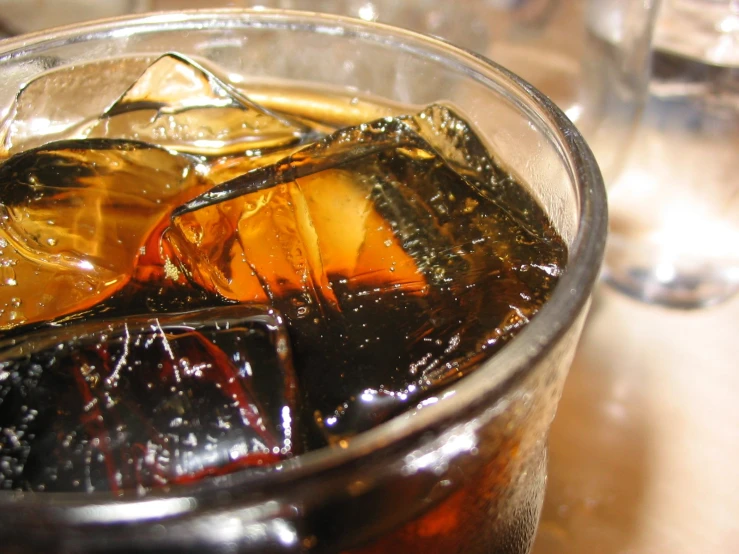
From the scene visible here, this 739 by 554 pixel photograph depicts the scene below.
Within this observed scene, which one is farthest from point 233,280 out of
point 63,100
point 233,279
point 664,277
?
point 664,277

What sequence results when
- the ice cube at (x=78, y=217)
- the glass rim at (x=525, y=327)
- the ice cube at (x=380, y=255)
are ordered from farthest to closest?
the ice cube at (x=78, y=217)
the ice cube at (x=380, y=255)
the glass rim at (x=525, y=327)

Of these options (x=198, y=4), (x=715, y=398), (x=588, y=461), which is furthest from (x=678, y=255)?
(x=198, y=4)

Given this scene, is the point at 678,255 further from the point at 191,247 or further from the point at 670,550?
the point at 191,247

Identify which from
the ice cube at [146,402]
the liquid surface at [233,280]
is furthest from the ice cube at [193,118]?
the ice cube at [146,402]

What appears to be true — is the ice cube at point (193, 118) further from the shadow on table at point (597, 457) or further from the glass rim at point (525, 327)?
the shadow on table at point (597, 457)

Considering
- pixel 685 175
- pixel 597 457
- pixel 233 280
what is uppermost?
pixel 233 280

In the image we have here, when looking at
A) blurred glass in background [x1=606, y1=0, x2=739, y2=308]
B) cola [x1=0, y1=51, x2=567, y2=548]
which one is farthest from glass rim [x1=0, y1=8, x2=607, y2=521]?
blurred glass in background [x1=606, y1=0, x2=739, y2=308]

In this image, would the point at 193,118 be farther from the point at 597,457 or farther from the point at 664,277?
the point at 664,277
